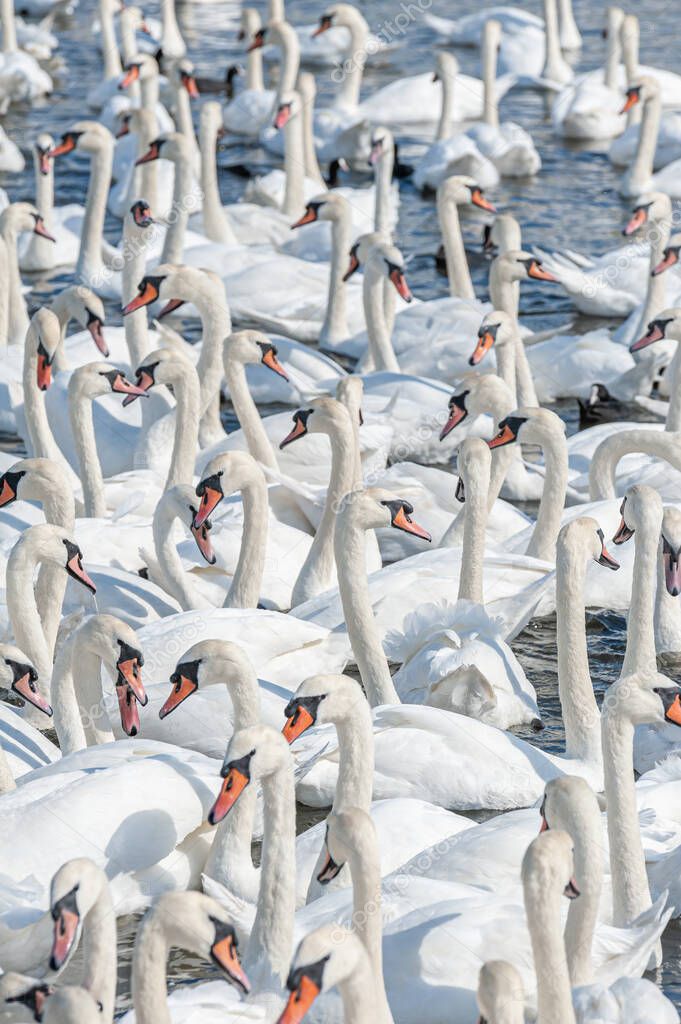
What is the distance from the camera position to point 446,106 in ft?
65.4

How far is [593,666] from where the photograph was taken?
9914mm

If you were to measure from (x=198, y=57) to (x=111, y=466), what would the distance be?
14.6 meters

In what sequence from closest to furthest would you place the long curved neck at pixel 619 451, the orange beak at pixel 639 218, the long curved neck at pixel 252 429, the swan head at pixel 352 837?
the swan head at pixel 352 837 → the long curved neck at pixel 619 451 → the long curved neck at pixel 252 429 → the orange beak at pixel 639 218

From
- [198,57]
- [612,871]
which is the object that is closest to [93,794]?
[612,871]

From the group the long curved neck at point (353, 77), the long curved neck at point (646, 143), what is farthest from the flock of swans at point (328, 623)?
the long curved neck at point (353, 77)

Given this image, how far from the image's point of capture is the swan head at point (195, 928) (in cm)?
579

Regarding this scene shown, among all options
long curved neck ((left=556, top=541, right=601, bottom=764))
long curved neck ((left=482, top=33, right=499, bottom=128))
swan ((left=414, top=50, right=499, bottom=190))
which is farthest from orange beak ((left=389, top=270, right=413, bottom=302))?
long curved neck ((left=482, top=33, right=499, bottom=128))

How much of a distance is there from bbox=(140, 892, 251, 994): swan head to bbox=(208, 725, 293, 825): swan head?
779 millimetres

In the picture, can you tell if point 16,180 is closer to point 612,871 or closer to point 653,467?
point 653,467

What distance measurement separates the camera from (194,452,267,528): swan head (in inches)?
375

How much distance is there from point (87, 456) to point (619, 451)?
9.79 feet

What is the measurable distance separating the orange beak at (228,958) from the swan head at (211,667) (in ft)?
6.54

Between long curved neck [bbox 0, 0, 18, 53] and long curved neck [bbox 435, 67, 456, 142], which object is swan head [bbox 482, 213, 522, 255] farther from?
long curved neck [bbox 0, 0, 18, 53]

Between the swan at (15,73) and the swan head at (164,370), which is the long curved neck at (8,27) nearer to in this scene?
the swan at (15,73)
